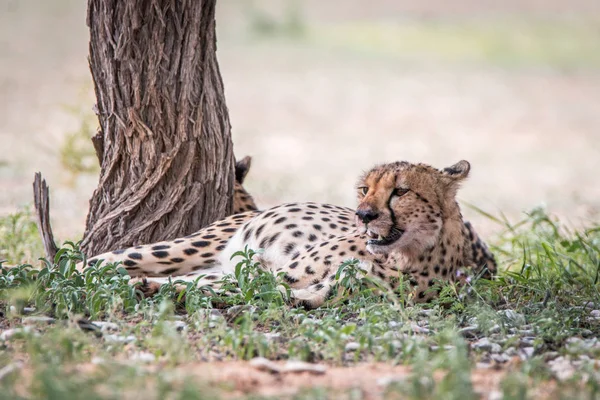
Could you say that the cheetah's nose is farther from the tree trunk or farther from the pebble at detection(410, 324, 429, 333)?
the tree trunk

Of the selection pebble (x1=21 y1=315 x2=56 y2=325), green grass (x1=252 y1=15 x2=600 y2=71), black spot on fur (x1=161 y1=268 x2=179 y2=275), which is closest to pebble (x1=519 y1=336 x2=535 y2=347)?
pebble (x1=21 y1=315 x2=56 y2=325)

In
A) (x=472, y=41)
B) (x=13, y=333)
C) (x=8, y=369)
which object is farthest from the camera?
(x=472, y=41)

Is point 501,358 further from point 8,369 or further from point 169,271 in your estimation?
point 169,271

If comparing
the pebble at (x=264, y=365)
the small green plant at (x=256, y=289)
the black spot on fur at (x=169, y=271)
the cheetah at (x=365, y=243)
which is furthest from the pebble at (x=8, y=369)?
the black spot on fur at (x=169, y=271)

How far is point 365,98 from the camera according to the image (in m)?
13.2

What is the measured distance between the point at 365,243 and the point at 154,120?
1132mm

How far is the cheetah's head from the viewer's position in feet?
12.0

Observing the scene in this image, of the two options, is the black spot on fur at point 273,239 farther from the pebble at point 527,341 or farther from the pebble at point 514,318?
the pebble at point 527,341

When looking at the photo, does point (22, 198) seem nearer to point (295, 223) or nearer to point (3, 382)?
point (295, 223)

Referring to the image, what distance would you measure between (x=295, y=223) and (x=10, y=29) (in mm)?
12845

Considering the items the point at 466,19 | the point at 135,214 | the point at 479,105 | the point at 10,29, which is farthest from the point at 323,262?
the point at 466,19

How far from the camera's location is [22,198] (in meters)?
7.27

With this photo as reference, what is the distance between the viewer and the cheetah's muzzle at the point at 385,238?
3670mm

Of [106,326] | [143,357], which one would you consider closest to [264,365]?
[143,357]
